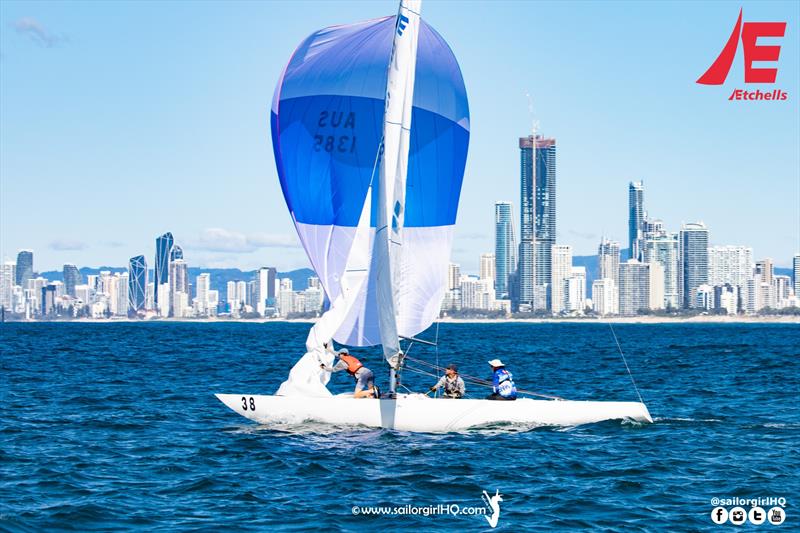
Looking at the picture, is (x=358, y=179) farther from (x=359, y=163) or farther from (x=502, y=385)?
(x=502, y=385)

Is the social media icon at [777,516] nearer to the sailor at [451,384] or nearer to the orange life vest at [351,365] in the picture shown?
the sailor at [451,384]

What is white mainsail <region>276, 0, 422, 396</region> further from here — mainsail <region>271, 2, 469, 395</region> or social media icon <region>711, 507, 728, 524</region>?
social media icon <region>711, 507, 728, 524</region>

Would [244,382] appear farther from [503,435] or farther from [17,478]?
[17,478]

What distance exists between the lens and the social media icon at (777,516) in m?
13.9

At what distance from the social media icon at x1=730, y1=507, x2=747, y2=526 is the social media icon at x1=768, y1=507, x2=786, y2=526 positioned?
34 cm

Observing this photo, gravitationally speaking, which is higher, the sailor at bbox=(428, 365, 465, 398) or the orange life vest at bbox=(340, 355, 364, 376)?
the orange life vest at bbox=(340, 355, 364, 376)

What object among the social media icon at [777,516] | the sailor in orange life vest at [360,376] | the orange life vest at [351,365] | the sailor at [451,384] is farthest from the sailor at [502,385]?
the social media icon at [777,516]

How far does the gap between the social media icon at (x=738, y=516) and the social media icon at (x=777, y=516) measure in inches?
13.2

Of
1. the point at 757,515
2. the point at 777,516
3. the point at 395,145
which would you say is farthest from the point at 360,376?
the point at 777,516

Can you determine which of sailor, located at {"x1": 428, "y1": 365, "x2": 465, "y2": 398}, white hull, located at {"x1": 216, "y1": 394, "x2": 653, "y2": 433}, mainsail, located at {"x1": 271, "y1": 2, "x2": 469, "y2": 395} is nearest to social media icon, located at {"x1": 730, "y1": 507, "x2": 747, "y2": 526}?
white hull, located at {"x1": 216, "y1": 394, "x2": 653, "y2": 433}

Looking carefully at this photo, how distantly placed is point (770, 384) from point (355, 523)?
24.3m

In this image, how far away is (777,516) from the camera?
46.5ft

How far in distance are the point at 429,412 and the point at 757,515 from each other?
7500 mm

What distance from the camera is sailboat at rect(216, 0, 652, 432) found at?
21672 millimetres
